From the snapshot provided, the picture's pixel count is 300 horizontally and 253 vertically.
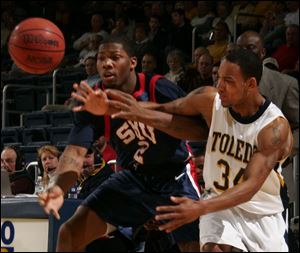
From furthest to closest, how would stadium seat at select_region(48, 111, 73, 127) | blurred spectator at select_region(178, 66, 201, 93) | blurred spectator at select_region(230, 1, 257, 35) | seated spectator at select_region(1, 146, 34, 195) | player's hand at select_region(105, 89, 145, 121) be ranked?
blurred spectator at select_region(230, 1, 257, 35) → stadium seat at select_region(48, 111, 73, 127) → blurred spectator at select_region(178, 66, 201, 93) → seated spectator at select_region(1, 146, 34, 195) → player's hand at select_region(105, 89, 145, 121)

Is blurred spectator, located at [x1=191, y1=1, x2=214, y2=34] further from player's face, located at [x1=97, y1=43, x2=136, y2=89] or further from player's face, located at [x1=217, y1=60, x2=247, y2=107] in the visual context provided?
player's face, located at [x1=217, y1=60, x2=247, y2=107]

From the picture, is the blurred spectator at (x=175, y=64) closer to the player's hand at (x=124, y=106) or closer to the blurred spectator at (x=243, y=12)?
the blurred spectator at (x=243, y=12)

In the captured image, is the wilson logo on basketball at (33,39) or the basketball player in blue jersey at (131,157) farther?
the wilson logo on basketball at (33,39)

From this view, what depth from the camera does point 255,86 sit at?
4.51m

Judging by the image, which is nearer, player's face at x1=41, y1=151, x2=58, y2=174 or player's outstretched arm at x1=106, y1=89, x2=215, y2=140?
player's outstretched arm at x1=106, y1=89, x2=215, y2=140

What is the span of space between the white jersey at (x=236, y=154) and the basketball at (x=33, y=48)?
8.41 ft

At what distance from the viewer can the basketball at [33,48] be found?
266 inches

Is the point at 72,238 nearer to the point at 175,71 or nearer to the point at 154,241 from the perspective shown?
the point at 154,241

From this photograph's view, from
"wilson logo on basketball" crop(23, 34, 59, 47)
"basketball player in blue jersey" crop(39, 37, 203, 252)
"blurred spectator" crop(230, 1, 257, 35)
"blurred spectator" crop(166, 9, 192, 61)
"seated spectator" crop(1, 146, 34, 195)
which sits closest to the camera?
"basketball player in blue jersey" crop(39, 37, 203, 252)

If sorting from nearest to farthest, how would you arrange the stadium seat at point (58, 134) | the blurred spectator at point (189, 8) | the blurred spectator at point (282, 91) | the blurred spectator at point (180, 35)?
the blurred spectator at point (282, 91), the stadium seat at point (58, 134), the blurred spectator at point (180, 35), the blurred spectator at point (189, 8)

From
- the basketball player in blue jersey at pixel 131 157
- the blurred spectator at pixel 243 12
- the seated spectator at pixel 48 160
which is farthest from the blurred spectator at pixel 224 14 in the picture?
the basketball player in blue jersey at pixel 131 157

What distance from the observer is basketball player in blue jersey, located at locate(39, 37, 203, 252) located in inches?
188

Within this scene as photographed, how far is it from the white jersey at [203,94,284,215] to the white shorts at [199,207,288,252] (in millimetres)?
55

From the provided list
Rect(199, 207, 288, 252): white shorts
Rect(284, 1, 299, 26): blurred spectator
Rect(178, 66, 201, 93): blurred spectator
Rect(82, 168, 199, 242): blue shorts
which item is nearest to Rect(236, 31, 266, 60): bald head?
Rect(82, 168, 199, 242): blue shorts
